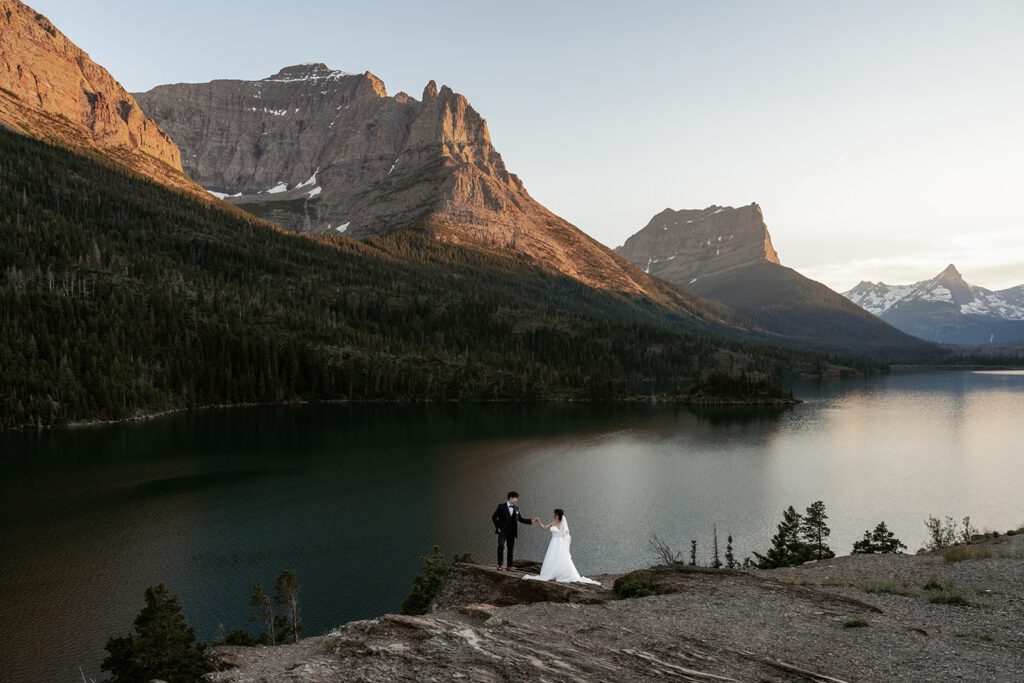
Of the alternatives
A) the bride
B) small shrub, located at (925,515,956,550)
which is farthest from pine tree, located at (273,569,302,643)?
small shrub, located at (925,515,956,550)

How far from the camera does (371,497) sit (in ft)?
269

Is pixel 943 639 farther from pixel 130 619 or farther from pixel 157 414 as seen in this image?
pixel 157 414

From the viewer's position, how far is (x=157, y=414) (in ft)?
522

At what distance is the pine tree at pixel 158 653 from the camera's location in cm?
3000

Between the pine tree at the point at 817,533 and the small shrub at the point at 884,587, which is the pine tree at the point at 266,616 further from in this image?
the pine tree at the point at 817,533

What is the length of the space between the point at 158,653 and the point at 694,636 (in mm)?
26306

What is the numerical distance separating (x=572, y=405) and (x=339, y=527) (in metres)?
137

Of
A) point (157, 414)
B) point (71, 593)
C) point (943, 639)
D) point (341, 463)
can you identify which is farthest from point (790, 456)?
point (157, 414)

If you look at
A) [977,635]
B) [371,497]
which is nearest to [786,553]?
[977,635]

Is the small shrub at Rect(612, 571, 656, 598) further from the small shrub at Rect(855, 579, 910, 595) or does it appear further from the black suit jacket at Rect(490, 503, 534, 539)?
the small shrub at Rect(855, 579, 910, 595)

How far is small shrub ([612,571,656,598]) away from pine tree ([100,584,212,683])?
19918 millimetres

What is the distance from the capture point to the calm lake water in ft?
158

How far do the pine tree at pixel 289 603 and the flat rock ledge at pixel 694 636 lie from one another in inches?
571

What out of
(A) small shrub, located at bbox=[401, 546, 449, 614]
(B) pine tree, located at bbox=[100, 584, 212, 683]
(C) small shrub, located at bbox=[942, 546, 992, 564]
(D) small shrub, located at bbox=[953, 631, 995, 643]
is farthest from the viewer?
(A) small shrub, located at bbox=[401, 546, 449, 614]
